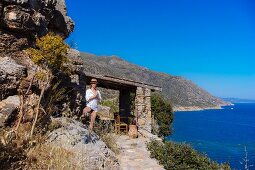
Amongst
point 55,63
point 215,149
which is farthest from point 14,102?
point 215,149

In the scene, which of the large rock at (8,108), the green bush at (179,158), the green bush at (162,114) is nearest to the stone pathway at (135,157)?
the green bush at (179,158)

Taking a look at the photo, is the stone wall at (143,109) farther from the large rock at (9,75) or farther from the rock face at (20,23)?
the large rock at (9,75)

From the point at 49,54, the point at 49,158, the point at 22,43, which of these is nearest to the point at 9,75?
the point at 49,54

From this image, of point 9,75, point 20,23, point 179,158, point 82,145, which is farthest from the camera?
point 179,158

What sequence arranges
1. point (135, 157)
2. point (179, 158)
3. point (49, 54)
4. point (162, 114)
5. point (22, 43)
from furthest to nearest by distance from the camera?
point (162, 114) < point (179, 158) < point (135, 157) < point (22, 43) < point (49, 54)

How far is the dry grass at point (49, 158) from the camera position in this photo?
4.98 meters

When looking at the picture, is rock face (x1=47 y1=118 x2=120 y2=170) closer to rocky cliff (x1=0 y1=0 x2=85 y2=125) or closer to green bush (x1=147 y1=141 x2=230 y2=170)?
rocky cliff (x1=0 y1=0 x2=85 y2=125)

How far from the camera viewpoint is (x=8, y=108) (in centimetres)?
660

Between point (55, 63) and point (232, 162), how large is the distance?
145 ft

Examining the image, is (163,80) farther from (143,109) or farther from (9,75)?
(9,75)

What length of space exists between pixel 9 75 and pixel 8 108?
3.60 feet

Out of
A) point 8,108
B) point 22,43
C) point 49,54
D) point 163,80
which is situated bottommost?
point 8,108

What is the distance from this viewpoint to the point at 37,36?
941 centimetres

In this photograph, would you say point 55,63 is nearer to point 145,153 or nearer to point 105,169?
point 105,169
